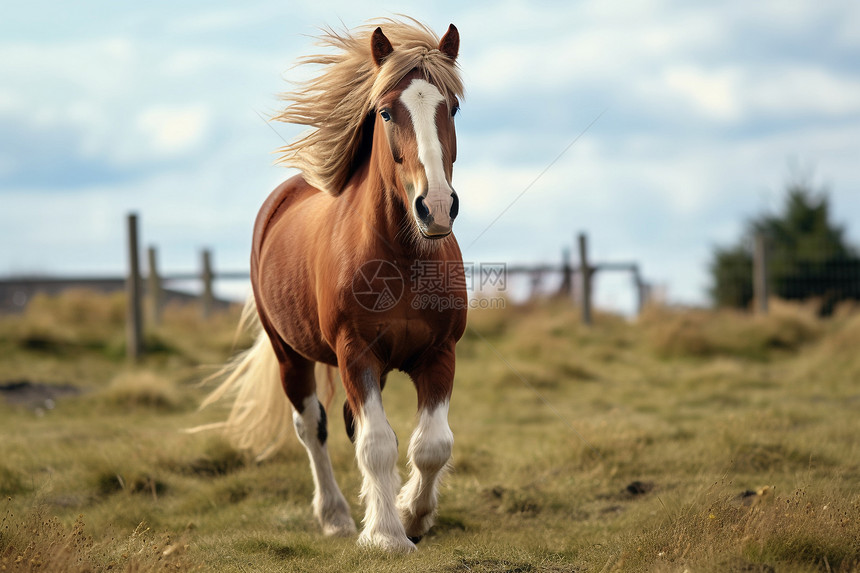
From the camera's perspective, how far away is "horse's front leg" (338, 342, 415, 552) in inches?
155

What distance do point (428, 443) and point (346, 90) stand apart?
6.57 ft

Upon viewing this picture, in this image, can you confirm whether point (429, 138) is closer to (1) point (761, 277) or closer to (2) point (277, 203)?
(2) point (277, 203)

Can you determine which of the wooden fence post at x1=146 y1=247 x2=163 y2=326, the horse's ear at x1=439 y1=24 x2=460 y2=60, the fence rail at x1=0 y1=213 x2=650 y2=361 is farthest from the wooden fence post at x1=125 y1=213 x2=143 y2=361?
the horse's ear at x1=439 y1=24 x2=460 y2=60

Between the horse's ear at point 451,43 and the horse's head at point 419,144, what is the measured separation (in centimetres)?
6

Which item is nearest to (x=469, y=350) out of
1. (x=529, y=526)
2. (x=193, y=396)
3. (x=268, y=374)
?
(x=193, y=396)

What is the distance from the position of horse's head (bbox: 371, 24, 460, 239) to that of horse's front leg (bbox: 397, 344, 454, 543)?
0.78m

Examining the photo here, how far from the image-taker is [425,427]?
156 inches

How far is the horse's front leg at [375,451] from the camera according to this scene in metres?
3.93

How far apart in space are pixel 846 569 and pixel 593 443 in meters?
2.80

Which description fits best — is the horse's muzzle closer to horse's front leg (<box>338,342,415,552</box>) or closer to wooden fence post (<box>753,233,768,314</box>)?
horse's front leg (<box>338,342,415,552</box>)

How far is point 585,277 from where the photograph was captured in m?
14.7

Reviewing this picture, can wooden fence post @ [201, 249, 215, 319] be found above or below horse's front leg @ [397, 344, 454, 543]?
above

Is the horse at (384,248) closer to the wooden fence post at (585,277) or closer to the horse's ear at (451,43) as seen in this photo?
the horse's ear at (451,43)

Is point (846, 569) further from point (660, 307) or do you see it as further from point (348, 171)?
point (660, 307)
